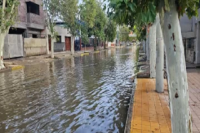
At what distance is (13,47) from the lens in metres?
21.6

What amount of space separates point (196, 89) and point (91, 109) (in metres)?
3.87

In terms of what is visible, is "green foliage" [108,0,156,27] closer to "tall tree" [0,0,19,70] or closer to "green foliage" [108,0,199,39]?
"green foliage" [108,0,199,39]

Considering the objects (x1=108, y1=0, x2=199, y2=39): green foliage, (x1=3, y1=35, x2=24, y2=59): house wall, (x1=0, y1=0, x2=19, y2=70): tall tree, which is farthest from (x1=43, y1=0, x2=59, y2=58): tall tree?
(x1=108, y1=0, x2=199, y2=39): green foliage

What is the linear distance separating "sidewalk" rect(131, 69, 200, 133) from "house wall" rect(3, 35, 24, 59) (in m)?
16.5

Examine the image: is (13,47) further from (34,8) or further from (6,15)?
(34,8)

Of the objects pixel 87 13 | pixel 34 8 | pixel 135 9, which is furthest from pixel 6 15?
pixel 87 13

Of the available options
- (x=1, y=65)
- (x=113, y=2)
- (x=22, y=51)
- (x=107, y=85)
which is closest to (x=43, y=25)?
(x=22, y=51)

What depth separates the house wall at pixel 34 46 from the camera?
2419 centimetres

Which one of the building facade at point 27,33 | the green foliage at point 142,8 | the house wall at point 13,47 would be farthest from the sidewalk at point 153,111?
the building facade at point 27,33

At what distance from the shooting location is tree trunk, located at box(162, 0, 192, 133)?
2.48m

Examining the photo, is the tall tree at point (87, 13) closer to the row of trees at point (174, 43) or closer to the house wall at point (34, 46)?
the house wall at point (34, 46)

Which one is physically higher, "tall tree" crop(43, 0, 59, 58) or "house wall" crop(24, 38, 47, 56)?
"tall tree" crop(43, 0, 59, 58)

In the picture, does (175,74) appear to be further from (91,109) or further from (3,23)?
(3,23)

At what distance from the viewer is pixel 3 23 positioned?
14.4 meters
